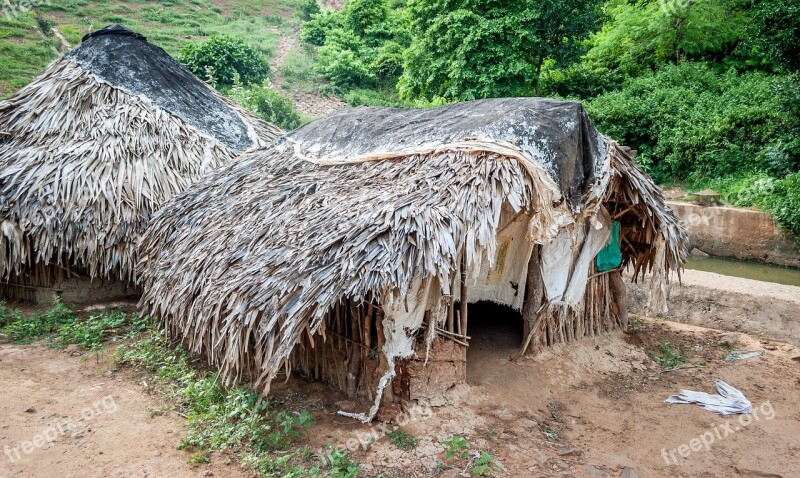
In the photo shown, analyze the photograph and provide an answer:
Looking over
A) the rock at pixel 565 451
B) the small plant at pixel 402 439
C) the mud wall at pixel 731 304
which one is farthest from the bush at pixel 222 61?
the rock at pixel 565 451

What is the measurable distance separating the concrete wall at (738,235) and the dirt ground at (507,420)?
5.20m

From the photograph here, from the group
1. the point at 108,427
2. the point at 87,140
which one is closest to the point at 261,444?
the point at 108,427

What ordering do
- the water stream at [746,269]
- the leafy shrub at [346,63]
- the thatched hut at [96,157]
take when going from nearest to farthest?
the thatched hut at [96,157] → the water stream at [746,269] → the leafy shrub at [346,63]

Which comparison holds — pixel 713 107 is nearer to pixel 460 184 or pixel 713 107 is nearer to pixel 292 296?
pixel 460 184

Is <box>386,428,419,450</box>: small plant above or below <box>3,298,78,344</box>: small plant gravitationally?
below

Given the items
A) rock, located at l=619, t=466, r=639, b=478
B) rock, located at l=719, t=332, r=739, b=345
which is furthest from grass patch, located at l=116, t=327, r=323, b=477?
rock, located at l=719, t=332, r=739, b=345

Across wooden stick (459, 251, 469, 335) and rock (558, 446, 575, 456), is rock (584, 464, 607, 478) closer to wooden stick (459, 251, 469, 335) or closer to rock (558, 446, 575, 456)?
rock (558, 446, 575, 456)

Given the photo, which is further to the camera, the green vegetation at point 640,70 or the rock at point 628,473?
the green vegetation at point 640,70

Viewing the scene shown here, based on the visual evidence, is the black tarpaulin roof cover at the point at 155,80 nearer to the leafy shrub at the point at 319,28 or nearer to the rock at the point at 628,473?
the rock at the point at 628,473

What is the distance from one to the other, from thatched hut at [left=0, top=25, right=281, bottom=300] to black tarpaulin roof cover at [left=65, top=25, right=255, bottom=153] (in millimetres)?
18

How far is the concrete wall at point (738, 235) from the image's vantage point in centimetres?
1039

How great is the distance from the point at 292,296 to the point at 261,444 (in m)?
1.06

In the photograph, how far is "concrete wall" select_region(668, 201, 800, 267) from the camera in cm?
1039

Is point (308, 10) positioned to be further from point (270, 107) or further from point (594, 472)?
point (594, 472)
